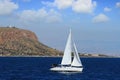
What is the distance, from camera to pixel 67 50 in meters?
132

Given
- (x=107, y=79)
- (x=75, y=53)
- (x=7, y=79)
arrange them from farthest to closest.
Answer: (x=75, y=53), (x=107, y=79), (x=7, y=79)

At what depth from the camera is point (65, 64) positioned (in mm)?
131500

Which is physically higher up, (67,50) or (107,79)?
(67,50)

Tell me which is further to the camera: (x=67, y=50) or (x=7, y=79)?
(x=67, y=50)

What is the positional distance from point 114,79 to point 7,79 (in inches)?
1213

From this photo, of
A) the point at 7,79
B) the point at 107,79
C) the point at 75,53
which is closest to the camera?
the point at 7,79

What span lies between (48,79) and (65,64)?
26.4 metres

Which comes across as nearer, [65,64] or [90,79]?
[90,79]

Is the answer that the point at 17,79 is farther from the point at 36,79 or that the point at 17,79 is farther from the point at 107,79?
the point at 107,79

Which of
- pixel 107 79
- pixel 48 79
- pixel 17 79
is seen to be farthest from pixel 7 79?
pixel 107 79

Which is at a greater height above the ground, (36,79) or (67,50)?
(67,50)

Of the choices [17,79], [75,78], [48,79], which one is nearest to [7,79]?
[17,79]

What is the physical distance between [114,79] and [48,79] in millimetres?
19220

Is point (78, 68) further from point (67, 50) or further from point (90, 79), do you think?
point (90, 79)
